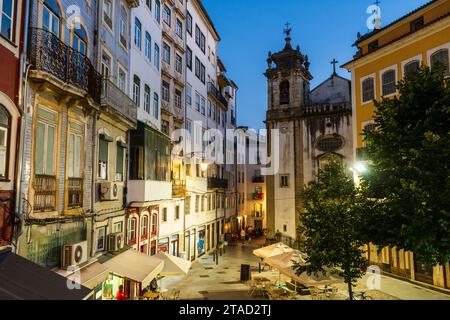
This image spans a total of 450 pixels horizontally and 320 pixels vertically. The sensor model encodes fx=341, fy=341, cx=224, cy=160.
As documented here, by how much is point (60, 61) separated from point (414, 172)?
1047cm

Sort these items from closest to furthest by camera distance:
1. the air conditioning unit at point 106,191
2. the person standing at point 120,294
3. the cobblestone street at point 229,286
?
the air conditioning unit at point 106,191 → the person standing at point 120,294 → the cobblestone street at point 229,286

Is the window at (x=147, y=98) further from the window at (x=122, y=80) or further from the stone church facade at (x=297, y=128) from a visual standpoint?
the stone church facade at (x=297, y=128)

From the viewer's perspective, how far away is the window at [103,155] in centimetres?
1316

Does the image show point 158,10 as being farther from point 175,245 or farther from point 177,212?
point 175,245

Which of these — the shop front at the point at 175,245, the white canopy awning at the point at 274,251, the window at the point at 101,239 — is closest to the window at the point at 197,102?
the shop front at the point at 175,245

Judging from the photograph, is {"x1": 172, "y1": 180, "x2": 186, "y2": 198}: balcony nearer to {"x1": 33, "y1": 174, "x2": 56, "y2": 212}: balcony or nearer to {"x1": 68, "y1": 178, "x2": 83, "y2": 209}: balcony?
{"x1": 68, "y1": 178, "x2": 83, "y2": 209}: balcony

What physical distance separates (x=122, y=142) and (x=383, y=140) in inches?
426

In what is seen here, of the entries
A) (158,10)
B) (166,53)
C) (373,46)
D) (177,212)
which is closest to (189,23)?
(166,53)

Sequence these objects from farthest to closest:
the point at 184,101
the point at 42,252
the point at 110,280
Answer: the point at 184,101
the point at 110,280
the point at 42,252

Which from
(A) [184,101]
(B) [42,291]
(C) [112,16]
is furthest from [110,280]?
(A) [184,101]

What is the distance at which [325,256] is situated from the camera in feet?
47.3

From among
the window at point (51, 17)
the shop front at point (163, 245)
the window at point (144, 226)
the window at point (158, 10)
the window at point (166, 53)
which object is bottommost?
the shop front at point (163, 245)

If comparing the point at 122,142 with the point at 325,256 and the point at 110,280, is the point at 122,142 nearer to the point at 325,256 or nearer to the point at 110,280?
the point at 110,280

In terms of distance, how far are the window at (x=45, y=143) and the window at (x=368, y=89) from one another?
21252 millimetres
